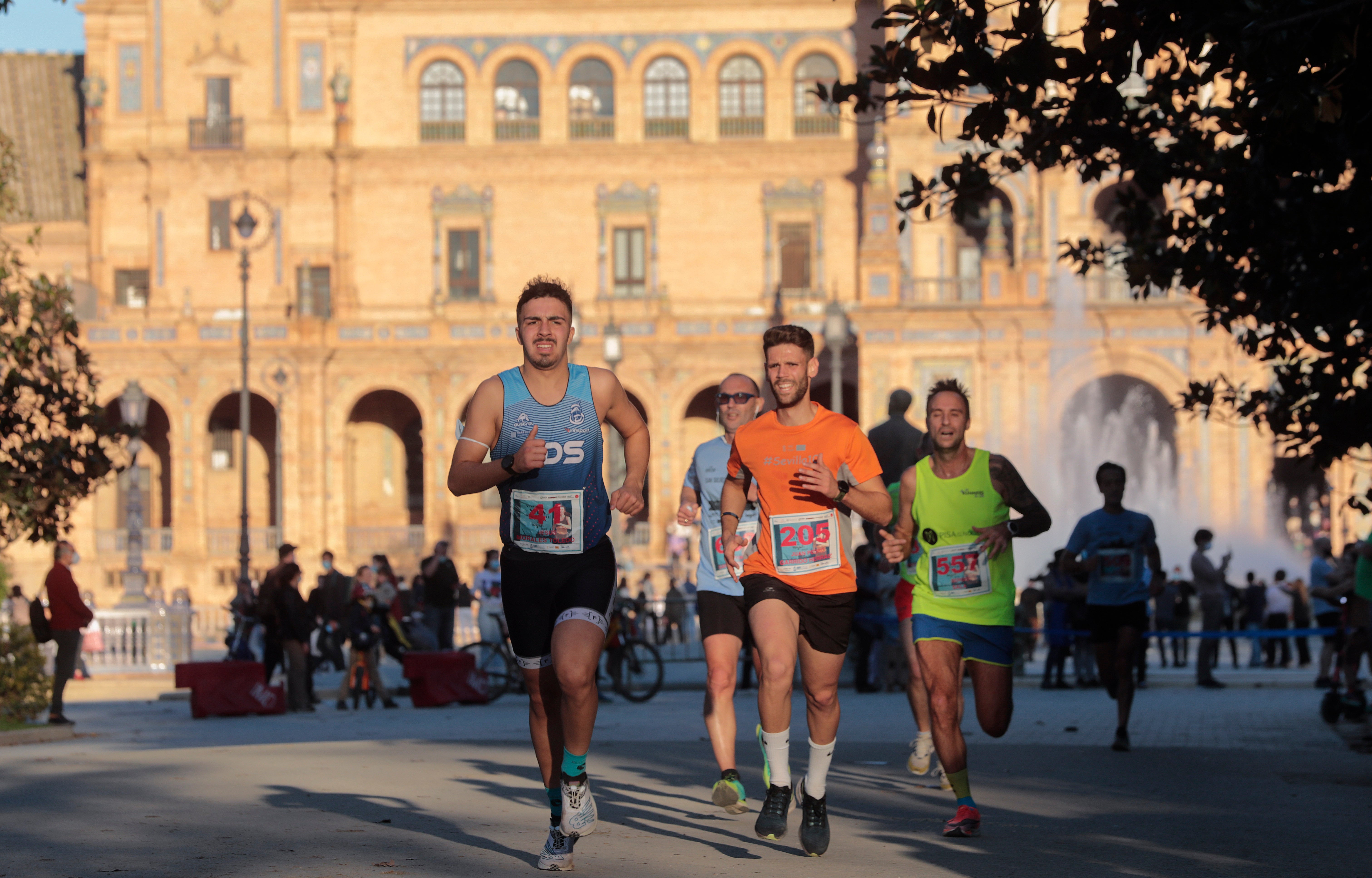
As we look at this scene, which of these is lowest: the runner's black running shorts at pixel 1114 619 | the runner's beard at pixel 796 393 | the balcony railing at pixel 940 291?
the runner's black running shorts at pixel 1114 619

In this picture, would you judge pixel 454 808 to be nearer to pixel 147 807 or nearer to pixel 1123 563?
pixel 147 807

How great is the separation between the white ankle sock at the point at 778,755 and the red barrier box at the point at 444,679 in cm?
1122

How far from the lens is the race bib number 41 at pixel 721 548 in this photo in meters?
8.69

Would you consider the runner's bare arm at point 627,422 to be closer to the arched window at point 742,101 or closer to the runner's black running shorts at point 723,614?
the runner's black running shorts at point 723,614

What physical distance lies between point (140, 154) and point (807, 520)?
4400 centimetres

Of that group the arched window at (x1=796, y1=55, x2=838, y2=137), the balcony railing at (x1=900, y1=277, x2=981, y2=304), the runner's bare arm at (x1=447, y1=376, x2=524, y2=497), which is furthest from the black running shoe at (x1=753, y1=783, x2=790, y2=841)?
the arched window at (x1=796, y1=55, x2=838, y2=137)

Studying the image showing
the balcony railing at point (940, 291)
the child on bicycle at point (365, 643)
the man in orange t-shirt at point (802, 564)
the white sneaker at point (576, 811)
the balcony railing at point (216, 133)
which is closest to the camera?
the white sneaker at point (576, 811)

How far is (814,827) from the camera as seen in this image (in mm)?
6715

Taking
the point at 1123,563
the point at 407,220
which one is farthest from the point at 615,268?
the point at 1123,563

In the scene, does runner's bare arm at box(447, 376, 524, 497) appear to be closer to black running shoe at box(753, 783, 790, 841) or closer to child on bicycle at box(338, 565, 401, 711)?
black running shoe at box(753, 783, 790, 841)

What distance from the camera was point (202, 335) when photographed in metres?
44.8

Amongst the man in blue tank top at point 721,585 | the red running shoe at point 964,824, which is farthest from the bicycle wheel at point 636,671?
the red running shoe at point 964,824

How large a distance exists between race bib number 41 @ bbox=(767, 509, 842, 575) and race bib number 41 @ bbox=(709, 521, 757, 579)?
5.17ft

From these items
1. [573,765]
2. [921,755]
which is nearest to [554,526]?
[573,765]
